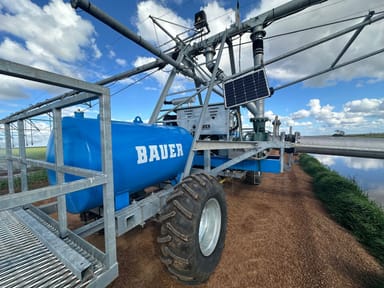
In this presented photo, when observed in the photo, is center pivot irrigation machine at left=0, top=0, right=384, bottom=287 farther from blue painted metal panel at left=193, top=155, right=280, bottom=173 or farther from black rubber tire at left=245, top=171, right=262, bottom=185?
black rubber tire at left=245, top=171, right=262, bottom=185

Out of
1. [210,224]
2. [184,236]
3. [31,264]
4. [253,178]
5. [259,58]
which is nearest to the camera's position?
[31,264]

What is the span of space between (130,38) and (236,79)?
8.12 feet

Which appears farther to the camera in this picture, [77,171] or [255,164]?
[255,164]

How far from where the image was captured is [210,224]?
7.63 feet

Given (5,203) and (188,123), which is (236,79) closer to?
(188,123)

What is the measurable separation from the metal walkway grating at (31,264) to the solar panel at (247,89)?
3.63m

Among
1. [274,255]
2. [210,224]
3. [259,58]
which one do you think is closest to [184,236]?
[210,224]

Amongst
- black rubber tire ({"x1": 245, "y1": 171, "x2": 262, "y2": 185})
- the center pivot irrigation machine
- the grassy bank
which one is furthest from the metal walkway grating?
black rubber tire ({"x1": 245, "y1": 171, "x2": 262, "y2": 185})

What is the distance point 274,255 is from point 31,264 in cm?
289

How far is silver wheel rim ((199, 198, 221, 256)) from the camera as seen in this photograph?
2.23 meters

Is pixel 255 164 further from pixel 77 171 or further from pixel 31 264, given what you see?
pixel 31 264

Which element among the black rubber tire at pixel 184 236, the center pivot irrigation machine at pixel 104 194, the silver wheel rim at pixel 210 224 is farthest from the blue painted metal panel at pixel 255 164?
the black rubber tire at pixel 184 236

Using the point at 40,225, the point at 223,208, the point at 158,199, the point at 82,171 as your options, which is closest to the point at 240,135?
the point at 223,208

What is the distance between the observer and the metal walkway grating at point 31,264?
1.12 m
